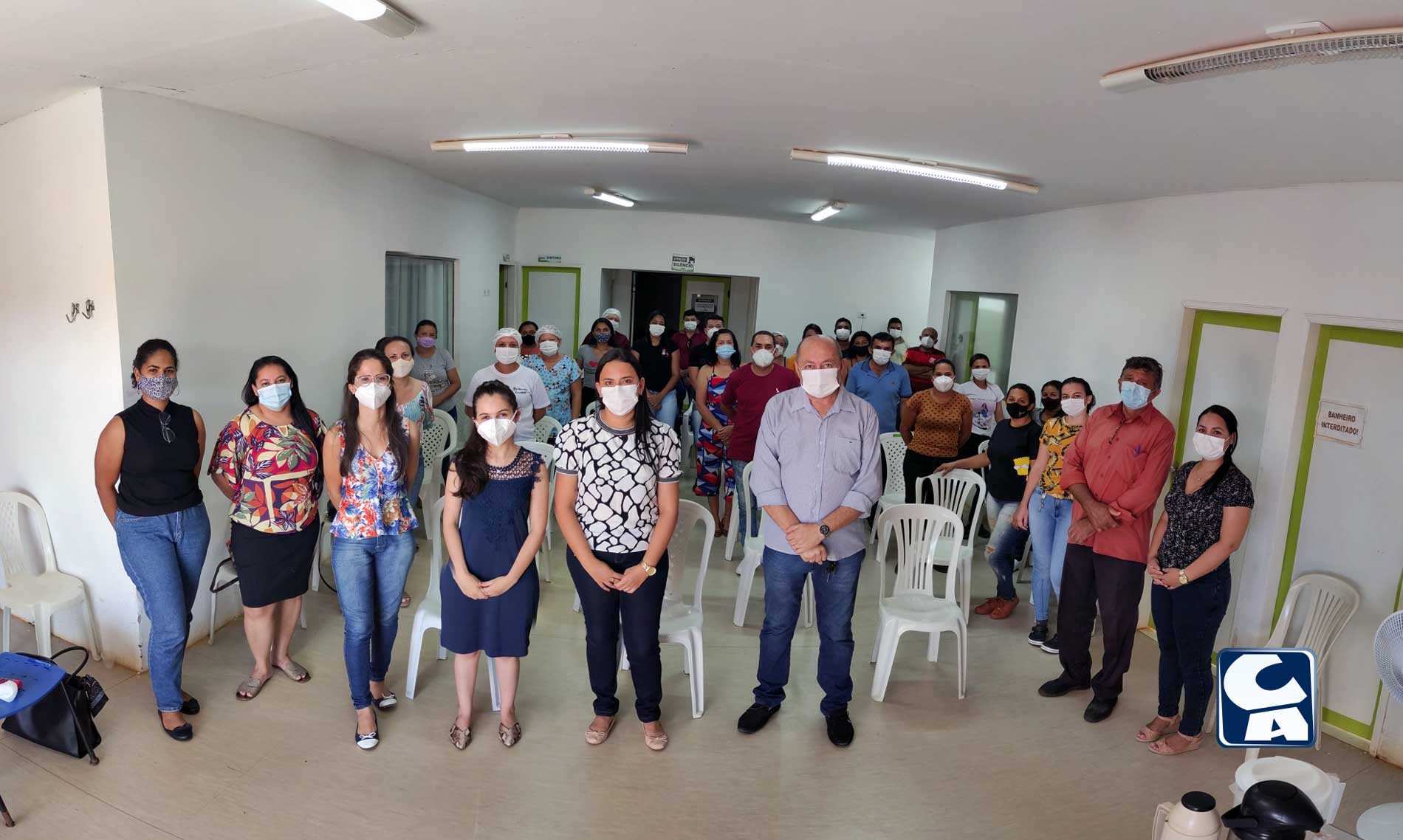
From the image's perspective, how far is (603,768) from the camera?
345cm

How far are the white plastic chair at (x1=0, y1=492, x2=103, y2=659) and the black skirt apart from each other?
3.26 feet

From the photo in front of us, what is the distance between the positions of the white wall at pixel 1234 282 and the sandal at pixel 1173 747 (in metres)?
1.02

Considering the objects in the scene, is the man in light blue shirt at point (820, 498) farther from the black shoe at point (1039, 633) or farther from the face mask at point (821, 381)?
Result: the black shoe at point (1039, 633)

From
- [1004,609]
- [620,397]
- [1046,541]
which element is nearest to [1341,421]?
[1046,541]

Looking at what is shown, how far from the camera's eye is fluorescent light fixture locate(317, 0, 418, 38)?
98.0 inches

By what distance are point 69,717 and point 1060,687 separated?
169 inches

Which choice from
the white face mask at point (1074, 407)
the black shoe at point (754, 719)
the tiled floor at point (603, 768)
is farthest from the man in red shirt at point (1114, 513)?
the black shoe at point (754, 719)

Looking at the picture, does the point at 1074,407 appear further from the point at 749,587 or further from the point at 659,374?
the point at 659,374

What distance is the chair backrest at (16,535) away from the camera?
4.09 m

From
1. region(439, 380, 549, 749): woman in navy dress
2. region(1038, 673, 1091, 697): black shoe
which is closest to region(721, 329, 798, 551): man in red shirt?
region(1038, 673, 1091, 697): black shoe

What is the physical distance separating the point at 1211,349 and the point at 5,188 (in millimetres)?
6398

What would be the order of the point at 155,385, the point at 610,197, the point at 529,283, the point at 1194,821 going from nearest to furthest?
1. the point at 1194,821
2. the point at 155,385
3. the point at 610,197
4. the point at 529,283

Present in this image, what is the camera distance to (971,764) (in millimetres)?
3615

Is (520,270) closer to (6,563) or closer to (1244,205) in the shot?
(6,563)
